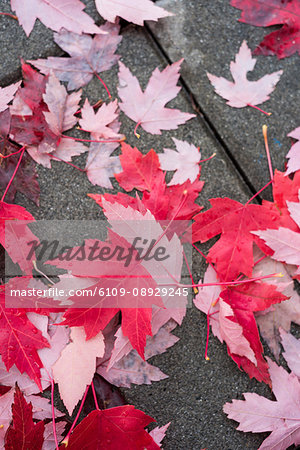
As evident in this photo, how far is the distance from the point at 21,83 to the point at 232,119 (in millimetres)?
687

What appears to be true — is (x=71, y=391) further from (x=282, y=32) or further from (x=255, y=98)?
(x=282, y=32)

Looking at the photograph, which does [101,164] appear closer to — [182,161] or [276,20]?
[182,161]

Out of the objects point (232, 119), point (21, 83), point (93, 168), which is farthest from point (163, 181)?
point (21, 83)

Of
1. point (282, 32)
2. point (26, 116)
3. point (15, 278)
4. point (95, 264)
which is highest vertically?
point (282, 32)

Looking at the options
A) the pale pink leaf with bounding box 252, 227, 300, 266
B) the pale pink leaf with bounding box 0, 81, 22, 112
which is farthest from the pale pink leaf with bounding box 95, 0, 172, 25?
the pale pink leaf with bounding box 252, 227, 300, 266

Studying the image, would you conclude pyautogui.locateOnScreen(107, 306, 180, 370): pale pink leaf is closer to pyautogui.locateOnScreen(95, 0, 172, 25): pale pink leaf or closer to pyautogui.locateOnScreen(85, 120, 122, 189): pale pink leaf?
pyautogui.locateOnScreen(85, 120, 122, 189): pale pink leaf

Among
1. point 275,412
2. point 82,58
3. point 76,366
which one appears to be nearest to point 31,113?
point 82,58

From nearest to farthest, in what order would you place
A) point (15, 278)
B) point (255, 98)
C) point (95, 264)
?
1. point (95, 264)
2. point (15, 278)
3. point (255, 98)

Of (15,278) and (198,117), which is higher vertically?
(198,117)

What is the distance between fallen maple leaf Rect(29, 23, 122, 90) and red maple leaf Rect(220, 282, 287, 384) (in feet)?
2.64

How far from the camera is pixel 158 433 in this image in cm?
119

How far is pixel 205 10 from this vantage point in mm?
1388

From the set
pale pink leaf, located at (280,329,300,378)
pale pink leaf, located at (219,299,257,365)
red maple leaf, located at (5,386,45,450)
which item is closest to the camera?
red maple leaf, located at (5,386,45,450)

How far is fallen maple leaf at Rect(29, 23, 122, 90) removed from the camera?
1.29 m
